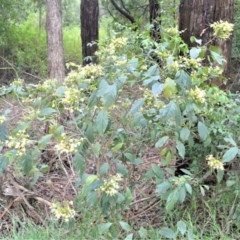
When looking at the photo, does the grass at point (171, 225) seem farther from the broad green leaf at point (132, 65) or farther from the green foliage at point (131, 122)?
the broad green leaf at point (132, 65)

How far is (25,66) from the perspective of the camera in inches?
493

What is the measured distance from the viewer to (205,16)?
3223 millimetres

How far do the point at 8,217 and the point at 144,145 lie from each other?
115cm

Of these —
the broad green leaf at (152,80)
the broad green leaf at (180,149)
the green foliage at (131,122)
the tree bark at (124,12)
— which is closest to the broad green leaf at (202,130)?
the green foliage at (131,122)

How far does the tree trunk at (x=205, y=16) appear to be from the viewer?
321 cm

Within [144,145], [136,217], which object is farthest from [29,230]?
[144,145]

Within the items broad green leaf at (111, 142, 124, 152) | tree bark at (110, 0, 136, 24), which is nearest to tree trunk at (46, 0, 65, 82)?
tree bark at (110, 0, 136, 24)

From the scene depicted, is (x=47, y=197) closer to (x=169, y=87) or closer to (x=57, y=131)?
(x=57, y=131)

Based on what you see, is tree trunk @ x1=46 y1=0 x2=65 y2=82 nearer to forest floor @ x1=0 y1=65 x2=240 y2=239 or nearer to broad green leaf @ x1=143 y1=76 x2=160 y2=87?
forest floor @ x1=0 y1=65 x2=240 y2=239

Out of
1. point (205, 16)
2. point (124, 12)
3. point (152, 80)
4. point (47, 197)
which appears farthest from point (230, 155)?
point (124, 12)

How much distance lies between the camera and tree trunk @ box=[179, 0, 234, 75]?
3207mm

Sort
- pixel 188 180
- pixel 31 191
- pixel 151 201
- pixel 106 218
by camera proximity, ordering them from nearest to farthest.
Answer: pixel 188 180 → pixel 106 218 → pixel 151 201 → pixel 31 191

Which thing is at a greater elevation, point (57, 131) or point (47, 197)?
point (57, 131)

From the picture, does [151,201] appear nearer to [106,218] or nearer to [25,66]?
[106,218]
